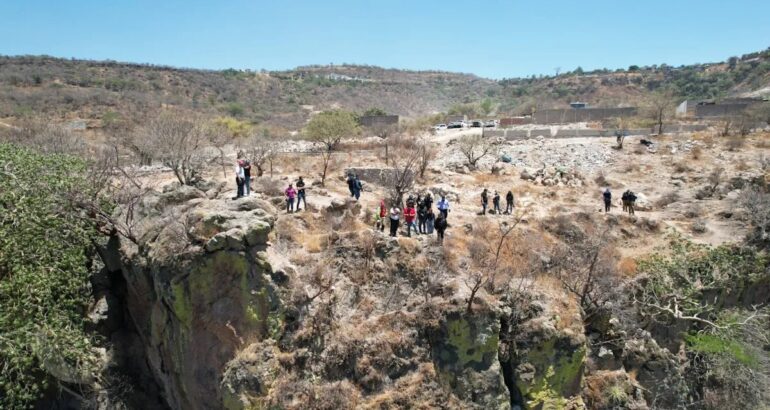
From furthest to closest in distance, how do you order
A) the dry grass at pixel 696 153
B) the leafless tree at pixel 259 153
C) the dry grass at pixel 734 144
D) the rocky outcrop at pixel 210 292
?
the dry grass at pixel 734 144 < the dry grass at pixel 696 153 < the leafless tree at pixel 259 153 < the rocky outcrop at pixel 210 292

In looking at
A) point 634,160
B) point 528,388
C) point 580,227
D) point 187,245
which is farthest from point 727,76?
point 187,245

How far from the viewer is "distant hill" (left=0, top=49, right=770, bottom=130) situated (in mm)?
46562

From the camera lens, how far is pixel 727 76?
69.4 meters

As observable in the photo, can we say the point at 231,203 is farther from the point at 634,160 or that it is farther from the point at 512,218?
the point at 634,160

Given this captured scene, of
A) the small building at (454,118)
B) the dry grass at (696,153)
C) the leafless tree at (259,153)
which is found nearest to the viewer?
the leafless tree at (259,153)

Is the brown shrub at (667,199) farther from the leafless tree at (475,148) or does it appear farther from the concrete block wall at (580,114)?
the concrete block wall at (580,114)

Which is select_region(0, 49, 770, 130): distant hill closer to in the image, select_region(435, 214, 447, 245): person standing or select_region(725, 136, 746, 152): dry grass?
select_region(725, 136, 746, 152): dry grass

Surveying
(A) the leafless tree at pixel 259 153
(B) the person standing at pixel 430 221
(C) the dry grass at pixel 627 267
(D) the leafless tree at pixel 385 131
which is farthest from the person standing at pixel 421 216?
(D) the leafless tree at pixel 385 131

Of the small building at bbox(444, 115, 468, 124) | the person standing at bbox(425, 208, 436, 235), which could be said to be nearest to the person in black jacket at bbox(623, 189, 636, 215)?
the person standing at bbox(425, 208, 436, 235)

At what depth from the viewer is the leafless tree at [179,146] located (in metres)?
18.6

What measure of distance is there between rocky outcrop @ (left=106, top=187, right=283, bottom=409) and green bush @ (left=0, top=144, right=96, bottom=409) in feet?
6.98

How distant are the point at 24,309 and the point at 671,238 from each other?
18.7 meters

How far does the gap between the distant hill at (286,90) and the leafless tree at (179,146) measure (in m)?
20.7

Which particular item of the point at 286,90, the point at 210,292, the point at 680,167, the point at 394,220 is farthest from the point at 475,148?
the point at 286,90
